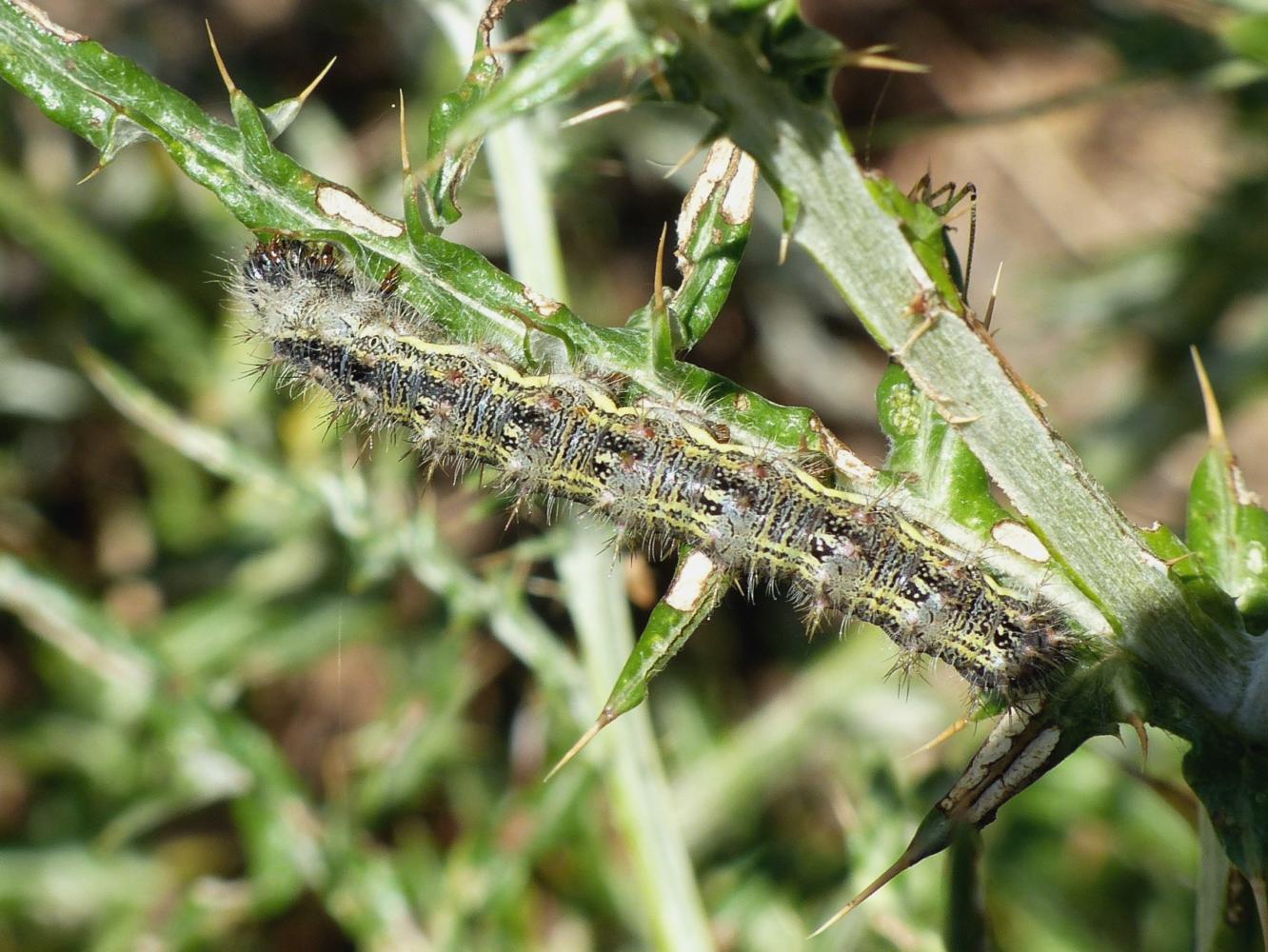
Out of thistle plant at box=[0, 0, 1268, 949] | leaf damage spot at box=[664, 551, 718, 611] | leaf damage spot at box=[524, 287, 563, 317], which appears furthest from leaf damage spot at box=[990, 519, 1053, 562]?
leaf damage spot at box=[524, 287, 563, 317]

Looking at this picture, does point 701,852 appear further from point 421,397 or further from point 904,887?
point 421,397

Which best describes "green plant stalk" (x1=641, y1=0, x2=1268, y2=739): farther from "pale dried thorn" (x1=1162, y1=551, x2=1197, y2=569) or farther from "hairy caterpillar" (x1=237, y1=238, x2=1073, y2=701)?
"hairy caterpillar" (x1=237, y1=238, x2=1073, y2=701)

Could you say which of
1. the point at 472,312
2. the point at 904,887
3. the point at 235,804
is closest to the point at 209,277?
the point at 235,804

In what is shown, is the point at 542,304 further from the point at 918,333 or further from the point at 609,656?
the point at 609,656

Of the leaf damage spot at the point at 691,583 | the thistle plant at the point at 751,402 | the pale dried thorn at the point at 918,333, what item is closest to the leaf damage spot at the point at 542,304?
the thistle plant at the point at 751,402

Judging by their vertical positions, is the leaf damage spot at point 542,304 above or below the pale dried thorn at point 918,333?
above

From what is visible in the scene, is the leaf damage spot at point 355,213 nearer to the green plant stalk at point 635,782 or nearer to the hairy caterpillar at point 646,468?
the hairy caterpillar at point 646,468

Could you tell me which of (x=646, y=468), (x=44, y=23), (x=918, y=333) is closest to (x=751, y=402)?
(x=646, y=468)

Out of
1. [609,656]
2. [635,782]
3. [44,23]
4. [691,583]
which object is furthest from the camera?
[609,656]

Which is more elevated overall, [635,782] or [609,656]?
[609,656]
